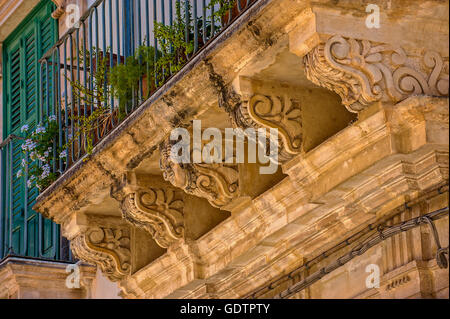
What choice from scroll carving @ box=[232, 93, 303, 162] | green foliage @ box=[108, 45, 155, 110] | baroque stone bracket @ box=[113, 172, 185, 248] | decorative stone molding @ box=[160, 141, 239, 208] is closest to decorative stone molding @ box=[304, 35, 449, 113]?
scroll carving @ box=[232, 93, 303, 162]

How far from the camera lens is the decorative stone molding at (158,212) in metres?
8.53

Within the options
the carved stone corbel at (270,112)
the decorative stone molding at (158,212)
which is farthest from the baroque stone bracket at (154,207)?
the carved stone corbel at (270,112)

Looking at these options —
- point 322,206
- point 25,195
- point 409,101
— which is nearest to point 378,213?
point 322,206

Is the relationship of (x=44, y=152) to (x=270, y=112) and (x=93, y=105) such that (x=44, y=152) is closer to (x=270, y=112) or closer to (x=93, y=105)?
(x=93, y=105)

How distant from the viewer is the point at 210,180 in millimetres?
8148

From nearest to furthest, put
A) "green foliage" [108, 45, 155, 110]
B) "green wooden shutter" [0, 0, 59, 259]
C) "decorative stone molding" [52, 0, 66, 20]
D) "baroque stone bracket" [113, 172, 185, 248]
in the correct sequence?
"green foliage" [108, 45, 155, 110], "baroque stone bracket" [113, 172, 185, 248], "green wooden shutter" [0, 0, 59, 259], "decorative stone molding" [52, 0, 66, 20]

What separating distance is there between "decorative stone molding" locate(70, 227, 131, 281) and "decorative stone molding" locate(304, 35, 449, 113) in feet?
8.36

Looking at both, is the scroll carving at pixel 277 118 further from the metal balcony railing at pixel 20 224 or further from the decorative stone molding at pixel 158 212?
the metal balcony railing at pixel 20 224

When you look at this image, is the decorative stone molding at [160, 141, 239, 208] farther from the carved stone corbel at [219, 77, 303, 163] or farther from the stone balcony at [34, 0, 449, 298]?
the carved stone corbel at [219, 77, 303, 163]

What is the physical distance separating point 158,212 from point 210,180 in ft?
1.83

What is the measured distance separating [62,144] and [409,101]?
298cm

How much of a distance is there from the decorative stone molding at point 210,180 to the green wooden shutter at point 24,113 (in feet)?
8.52

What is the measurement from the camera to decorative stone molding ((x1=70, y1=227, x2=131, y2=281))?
9141 millimetres

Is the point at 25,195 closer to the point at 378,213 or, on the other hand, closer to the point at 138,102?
the point at 138,102
